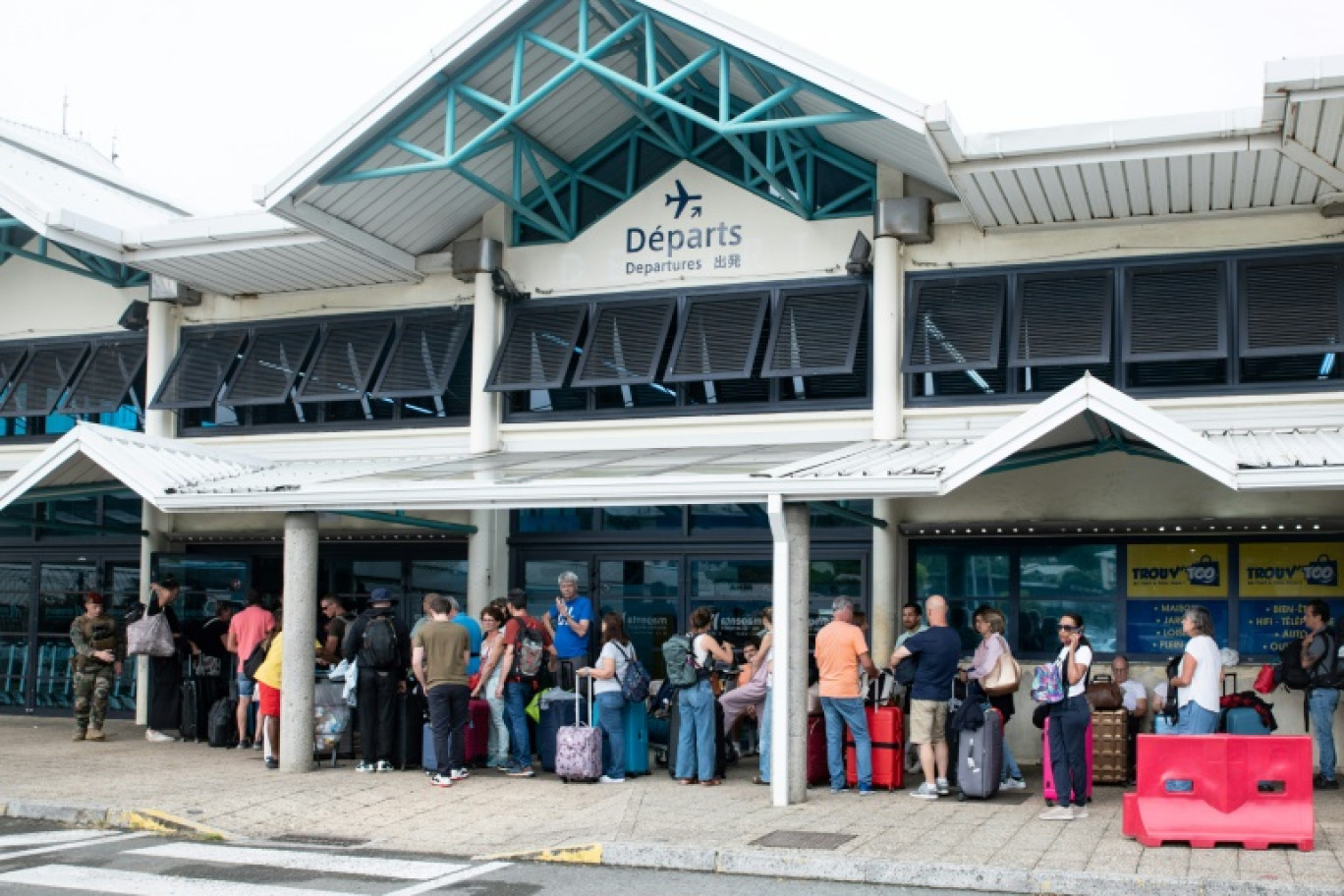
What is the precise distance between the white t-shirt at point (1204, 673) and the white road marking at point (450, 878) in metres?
5.31

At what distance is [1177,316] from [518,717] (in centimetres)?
706

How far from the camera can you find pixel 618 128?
1691cm

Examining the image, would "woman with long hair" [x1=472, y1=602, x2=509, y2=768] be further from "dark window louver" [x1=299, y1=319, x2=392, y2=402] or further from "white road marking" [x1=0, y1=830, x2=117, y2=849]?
"dark window louver" [x1=299, y1=319, x2=392, y2=402]

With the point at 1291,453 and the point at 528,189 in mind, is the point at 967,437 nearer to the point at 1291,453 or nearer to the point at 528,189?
the point at 1291,453

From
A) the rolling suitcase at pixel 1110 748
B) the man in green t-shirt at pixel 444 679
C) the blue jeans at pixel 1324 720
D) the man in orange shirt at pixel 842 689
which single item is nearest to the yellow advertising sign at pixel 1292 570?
the blue jeans at pixel 1324 720

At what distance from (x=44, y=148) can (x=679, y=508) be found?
11.3 meters

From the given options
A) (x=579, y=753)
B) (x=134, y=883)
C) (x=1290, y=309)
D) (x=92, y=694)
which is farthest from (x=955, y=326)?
(x=92, y=694)

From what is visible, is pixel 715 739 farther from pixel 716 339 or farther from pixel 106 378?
pixel 106 378

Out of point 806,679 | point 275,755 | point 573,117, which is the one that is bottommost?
point 275,755

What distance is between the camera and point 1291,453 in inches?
451

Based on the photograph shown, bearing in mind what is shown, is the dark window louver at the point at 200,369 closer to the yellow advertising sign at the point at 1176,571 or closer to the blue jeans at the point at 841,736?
the blue jeans at the point at 841,736

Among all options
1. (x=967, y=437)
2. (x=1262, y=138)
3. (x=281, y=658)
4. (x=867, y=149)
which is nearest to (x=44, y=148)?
(x=281, y=658)

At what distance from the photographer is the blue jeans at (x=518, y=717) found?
46.1ft

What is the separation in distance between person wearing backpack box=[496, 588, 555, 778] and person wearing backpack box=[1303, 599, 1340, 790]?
21.6ft
